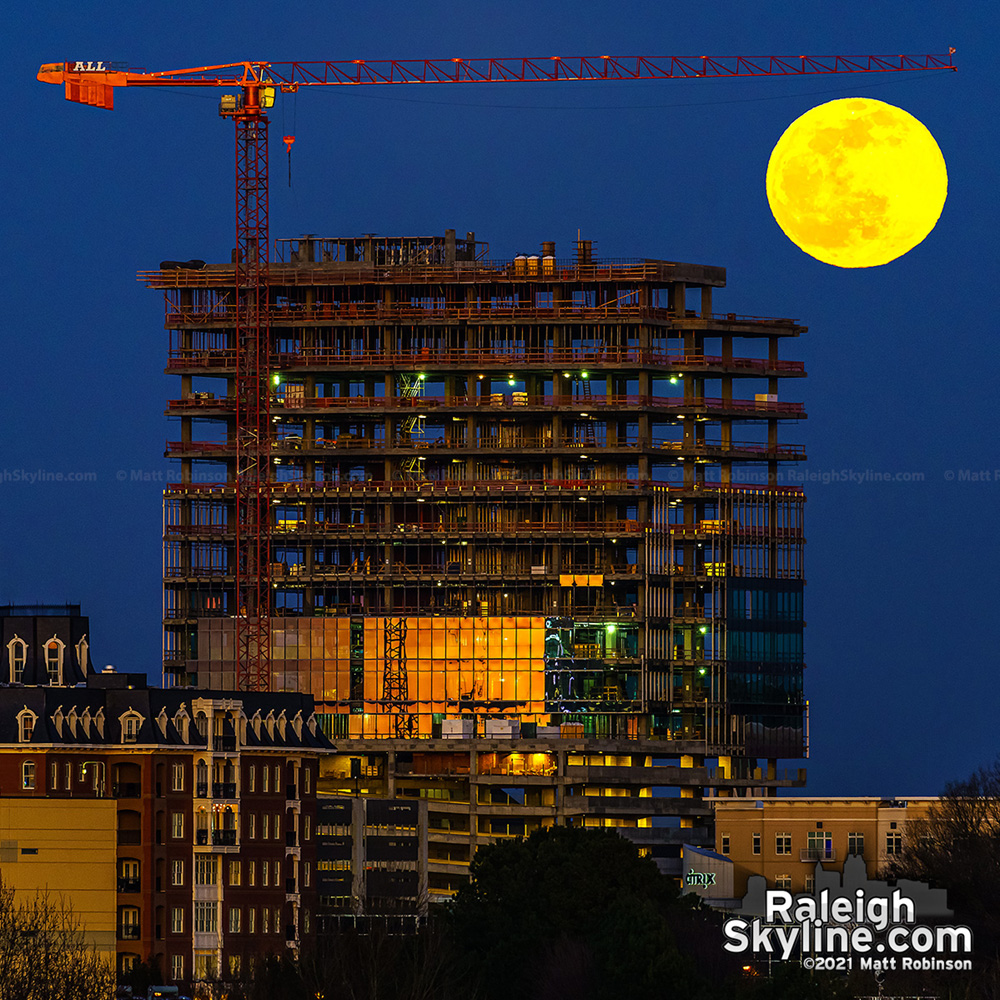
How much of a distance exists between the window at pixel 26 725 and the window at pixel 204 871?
→ 1544cm

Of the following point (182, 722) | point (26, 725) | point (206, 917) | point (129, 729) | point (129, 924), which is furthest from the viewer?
point (182, 722)

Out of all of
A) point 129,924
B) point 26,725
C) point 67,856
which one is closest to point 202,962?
point 129,924

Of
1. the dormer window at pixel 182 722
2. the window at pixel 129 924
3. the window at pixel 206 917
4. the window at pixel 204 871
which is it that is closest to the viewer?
the window at pixel 129 924

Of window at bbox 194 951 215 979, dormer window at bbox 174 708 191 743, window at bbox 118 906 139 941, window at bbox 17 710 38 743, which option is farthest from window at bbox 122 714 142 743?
window at bbox 194 951 215 979

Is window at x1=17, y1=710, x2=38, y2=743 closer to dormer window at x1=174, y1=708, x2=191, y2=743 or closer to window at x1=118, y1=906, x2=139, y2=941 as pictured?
dormer window at x1=174, y1=708, x2=191, y2=743

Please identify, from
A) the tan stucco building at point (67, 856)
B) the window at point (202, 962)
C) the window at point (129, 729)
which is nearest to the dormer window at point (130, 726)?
the window at point (129, 729)

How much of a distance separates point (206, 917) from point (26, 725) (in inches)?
758

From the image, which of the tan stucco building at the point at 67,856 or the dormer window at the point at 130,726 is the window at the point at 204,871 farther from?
the dormer window at the point at 130,726

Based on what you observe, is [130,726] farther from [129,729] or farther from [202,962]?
[202,962]

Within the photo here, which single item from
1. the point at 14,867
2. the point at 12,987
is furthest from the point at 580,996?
the point at 14,867

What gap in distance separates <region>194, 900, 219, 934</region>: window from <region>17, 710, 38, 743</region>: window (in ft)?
56.9

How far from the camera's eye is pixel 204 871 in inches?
7549

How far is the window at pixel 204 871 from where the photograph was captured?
191250 millimetres

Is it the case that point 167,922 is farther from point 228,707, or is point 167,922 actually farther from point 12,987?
point 12,987
